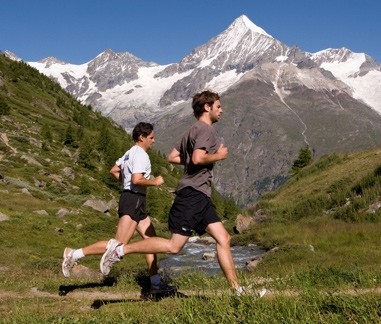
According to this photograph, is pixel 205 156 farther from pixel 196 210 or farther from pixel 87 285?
pixel 87 285

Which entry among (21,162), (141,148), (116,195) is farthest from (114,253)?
(116,195)

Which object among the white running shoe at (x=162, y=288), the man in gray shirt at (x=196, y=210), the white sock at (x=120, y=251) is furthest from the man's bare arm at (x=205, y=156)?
the white running shoe at (x=162, y=288)

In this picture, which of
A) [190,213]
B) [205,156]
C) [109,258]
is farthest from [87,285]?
[205,156]

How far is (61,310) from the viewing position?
29.4ft

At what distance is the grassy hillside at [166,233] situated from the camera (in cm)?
679

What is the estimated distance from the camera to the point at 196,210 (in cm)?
838

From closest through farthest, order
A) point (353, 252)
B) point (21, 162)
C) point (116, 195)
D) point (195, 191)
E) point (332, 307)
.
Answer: point (332, 307) < point (195, 191) < point (353, 252) < point (21, 162) < point (116, 195)

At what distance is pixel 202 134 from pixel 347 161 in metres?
45.0

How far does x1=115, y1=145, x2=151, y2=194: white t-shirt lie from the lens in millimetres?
9883

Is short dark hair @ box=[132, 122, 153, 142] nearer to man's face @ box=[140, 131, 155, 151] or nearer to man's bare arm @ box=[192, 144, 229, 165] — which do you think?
man's face @ box=[140, 131, 155, 151]

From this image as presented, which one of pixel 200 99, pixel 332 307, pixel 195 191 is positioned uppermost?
pixel 200 99

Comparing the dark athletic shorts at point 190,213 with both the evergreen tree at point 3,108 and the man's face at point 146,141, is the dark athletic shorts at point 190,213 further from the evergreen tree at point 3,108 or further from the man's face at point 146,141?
the evergreen tree at point 3,108

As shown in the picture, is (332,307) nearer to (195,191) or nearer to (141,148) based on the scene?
(195,191)

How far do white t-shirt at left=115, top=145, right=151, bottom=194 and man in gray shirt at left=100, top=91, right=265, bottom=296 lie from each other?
138 centimetres
